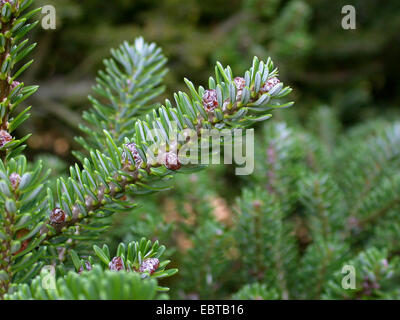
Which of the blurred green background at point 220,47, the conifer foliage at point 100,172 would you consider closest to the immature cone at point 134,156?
the conifer foliage at point 100,172

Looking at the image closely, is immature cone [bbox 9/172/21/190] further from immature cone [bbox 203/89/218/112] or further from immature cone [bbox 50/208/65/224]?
immature cone [bbox 203/89/218/112]

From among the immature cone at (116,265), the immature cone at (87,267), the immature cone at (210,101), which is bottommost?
the immature cone at (87,267)

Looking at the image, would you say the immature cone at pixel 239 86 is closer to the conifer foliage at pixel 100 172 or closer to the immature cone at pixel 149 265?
the conifer foliage at pixel 100 172

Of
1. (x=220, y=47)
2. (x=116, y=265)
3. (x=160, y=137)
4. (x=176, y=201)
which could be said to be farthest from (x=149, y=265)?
(x=220, y=47)

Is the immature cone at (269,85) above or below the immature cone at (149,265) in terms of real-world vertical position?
above

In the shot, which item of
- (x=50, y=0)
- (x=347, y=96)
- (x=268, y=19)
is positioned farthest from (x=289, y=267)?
(x=268, y=19)

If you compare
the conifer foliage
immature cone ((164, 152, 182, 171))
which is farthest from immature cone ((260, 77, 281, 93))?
immature cone ((164, 152, 182, 171))

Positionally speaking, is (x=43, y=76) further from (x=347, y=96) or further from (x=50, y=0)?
(x=347, y=96)
